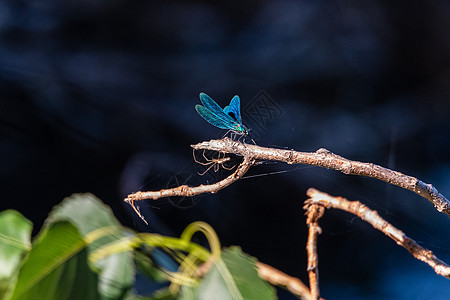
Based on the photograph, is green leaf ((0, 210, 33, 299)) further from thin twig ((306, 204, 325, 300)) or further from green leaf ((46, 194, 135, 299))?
thin twig ((306, 204, 325, 300))

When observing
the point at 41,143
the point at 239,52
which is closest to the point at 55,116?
the point at 41,143

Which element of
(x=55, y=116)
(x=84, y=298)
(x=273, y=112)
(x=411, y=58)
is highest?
(x=411, y=58)

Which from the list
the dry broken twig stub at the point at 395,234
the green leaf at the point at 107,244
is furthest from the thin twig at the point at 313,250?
the green leaf at the point at 107,244

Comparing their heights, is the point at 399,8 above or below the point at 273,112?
above

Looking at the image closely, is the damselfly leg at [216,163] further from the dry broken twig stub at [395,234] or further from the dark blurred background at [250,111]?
the dry broken twig stub at [395,234]

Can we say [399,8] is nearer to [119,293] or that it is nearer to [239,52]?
[239,52]

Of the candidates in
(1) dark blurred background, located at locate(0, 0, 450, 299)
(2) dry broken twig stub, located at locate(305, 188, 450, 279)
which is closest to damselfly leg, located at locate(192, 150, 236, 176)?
(1) dark blurred background, located at locate(0, 0, 450, 299)
